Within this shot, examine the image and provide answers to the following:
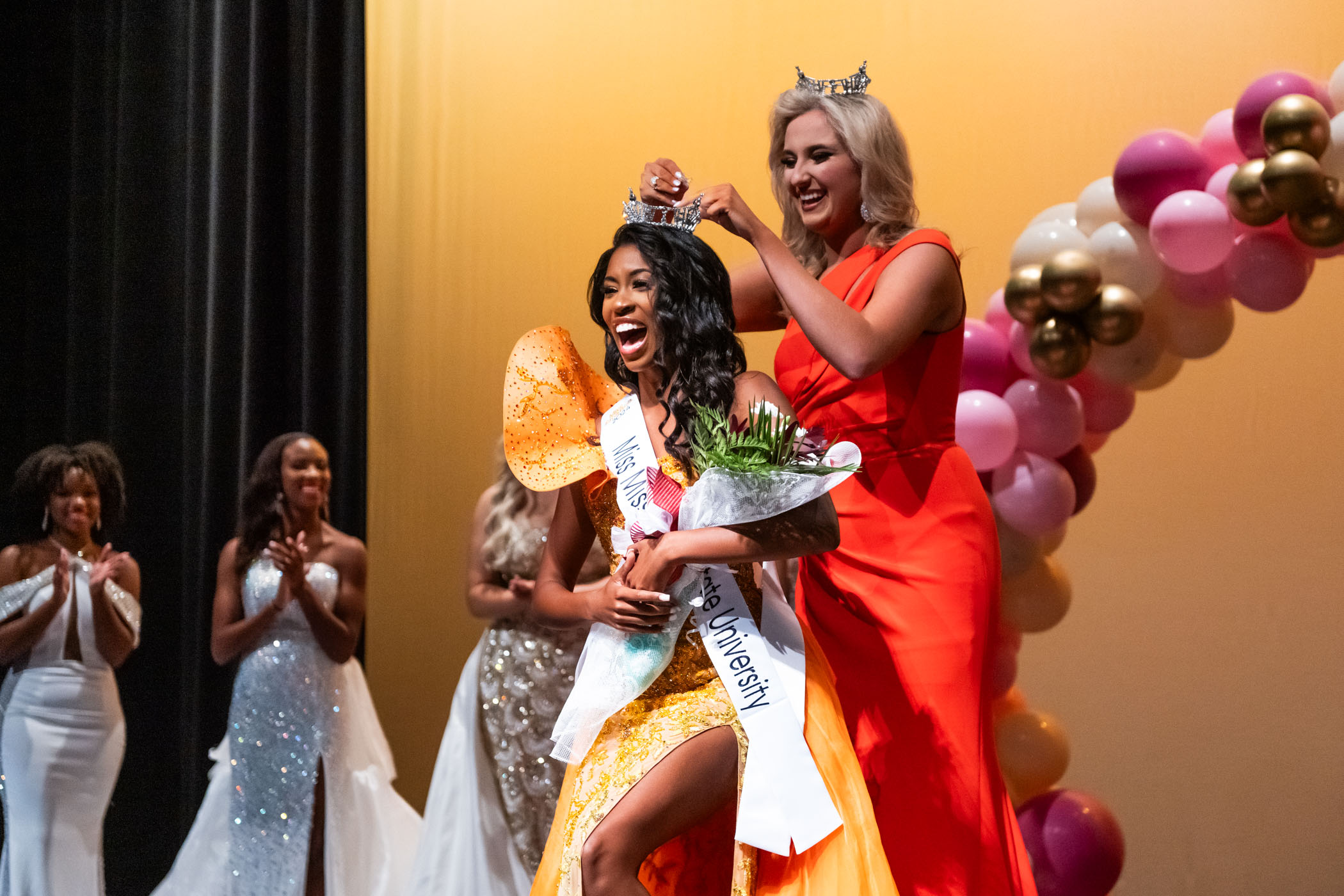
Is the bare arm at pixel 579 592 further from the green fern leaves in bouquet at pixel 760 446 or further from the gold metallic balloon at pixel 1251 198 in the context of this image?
the gold metallic balloon at pixel 1251 198

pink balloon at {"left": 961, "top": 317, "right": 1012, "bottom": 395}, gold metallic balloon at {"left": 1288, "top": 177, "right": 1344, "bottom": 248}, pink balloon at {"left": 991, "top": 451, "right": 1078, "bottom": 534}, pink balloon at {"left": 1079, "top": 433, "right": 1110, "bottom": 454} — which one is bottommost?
pink balloon at {"left": 991, "top": 451, "right": 1078, "bottom": 534}

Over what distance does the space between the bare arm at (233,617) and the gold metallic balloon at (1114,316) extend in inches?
89.3

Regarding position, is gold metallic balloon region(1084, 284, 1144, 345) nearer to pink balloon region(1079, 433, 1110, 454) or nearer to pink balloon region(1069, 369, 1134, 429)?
pink balloon region(1069, 369, 1134, 429)

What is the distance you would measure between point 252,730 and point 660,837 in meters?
2.32

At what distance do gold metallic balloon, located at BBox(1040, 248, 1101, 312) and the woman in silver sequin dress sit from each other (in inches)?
55.2

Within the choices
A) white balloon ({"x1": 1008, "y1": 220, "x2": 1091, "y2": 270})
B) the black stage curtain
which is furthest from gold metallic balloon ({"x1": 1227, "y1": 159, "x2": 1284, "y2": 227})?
the black stage curtain

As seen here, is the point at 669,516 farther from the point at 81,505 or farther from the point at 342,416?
the point at 342,416

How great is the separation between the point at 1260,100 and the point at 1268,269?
1.25ft

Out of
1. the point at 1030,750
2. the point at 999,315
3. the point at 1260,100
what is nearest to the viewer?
the point at 1260,100

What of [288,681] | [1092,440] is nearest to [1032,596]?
[1092,440]

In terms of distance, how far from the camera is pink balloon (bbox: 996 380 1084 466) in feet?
10.4

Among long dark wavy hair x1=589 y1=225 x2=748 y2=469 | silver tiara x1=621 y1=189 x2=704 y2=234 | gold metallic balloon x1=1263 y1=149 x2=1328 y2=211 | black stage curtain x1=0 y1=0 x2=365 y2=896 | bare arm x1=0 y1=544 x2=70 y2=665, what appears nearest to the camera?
long dark wavy hair x1=589 y1=225 x2=748 y2=469

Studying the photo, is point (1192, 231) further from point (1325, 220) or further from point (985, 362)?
point (985, 362)

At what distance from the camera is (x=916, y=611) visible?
6.61 feet
